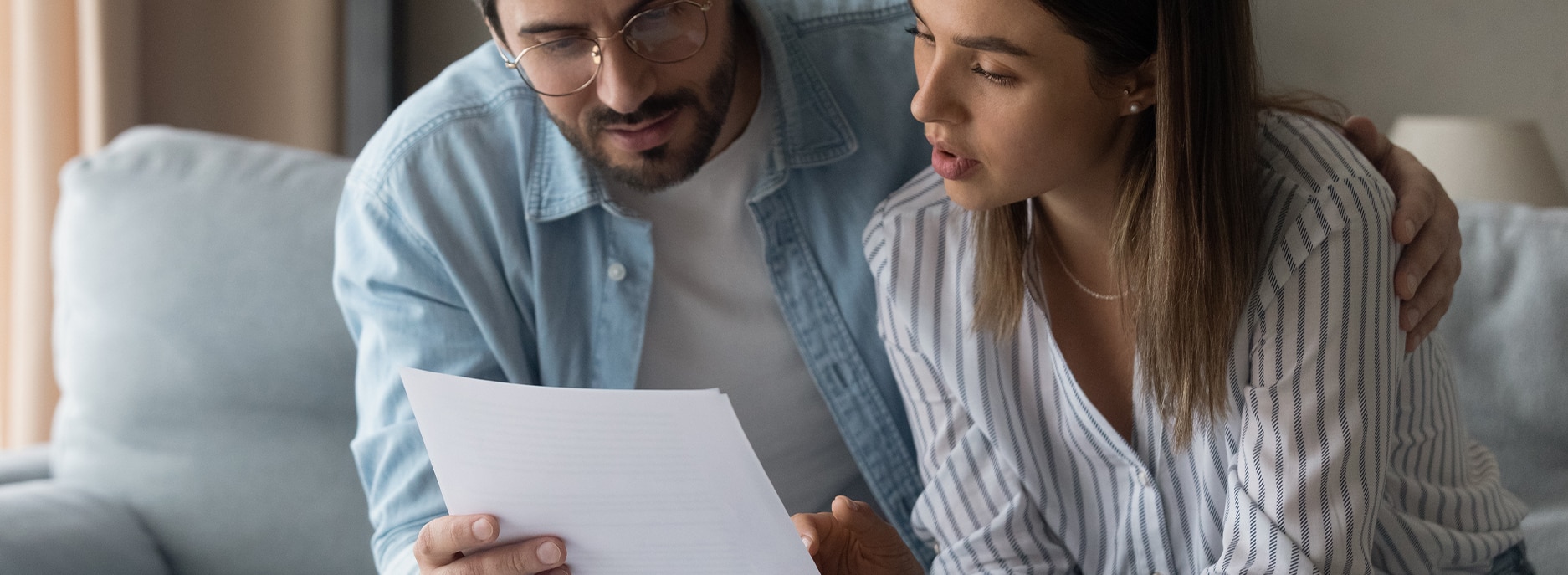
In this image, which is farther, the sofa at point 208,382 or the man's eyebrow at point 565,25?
the sofa at point 208,382

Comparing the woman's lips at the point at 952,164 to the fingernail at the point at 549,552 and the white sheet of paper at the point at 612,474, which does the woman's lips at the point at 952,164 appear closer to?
the white sheet of paper at the point at 612,474

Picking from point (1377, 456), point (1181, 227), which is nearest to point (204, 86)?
point (1181, 227)

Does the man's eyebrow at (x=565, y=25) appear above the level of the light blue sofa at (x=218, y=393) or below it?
above

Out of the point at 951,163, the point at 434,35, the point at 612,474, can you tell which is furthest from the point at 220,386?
the point at 434,35

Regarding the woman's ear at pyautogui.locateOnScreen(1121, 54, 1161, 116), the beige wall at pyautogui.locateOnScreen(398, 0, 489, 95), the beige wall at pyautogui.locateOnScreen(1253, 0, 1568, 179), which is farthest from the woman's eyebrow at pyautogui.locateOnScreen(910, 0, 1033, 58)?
the beige wall at pyautogui.locateOnScreen(398, 0, 489, 95)

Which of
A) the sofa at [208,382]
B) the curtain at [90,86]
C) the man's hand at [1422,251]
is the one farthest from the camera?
the curtain at [90,86]

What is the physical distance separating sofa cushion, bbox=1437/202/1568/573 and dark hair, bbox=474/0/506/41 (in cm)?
115

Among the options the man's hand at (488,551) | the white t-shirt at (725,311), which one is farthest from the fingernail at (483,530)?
the white t-shirt at (725,311)

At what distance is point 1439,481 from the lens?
1.16 metres

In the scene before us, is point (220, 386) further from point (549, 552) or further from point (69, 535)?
point (549, 552)

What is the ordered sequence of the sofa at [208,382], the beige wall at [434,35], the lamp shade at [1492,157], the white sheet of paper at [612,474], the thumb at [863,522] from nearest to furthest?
Result: the white sheet of paper at [612,474]
the thumb at [863,522]
the sofa at [208,382]
the lamp shade at [1492,157]
the beige wall at [434,35]

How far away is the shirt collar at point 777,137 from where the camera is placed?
Result: 1374 millimetres

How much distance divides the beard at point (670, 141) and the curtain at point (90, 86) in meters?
1.27

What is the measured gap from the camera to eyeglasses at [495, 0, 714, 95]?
4.10ft
